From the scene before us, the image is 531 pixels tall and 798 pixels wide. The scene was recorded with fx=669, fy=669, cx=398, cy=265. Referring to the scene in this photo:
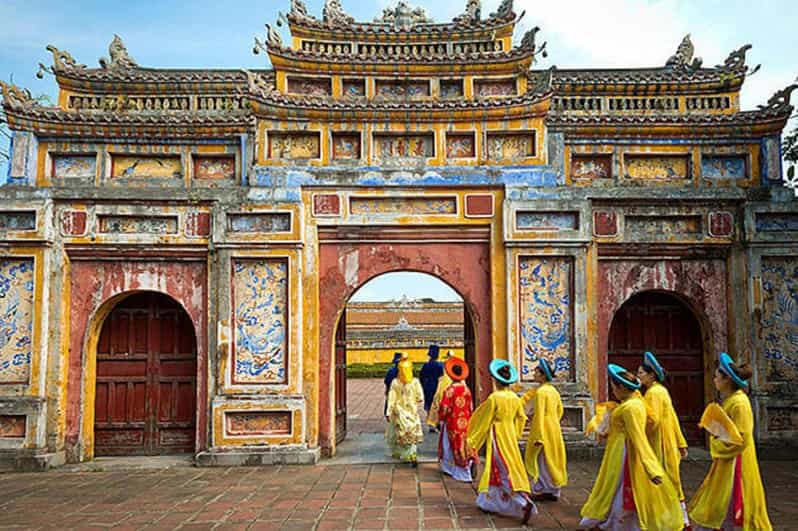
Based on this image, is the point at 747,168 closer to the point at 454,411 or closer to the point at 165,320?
the point at 454,411

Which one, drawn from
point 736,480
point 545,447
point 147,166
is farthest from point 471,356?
point 147,166

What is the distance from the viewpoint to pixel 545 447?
6859 mm

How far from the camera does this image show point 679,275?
384 inches

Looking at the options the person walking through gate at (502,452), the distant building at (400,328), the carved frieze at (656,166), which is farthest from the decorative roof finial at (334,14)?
the distant building at (400,328)

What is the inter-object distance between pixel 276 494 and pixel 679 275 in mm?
6408

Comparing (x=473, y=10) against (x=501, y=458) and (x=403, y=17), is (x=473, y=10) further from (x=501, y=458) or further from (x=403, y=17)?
(x=501, y=458)

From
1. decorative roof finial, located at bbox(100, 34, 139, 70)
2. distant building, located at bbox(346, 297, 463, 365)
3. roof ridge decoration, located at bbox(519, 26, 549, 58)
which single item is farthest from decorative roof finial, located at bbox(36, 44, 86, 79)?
distant building, located at bbox(346, 297, 463, 365)

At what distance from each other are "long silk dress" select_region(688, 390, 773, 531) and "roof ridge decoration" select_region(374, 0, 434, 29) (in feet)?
28.1

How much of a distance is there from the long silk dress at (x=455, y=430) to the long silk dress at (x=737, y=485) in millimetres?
3296

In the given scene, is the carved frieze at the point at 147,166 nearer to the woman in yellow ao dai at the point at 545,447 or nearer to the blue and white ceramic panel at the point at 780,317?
the woman in yellow ao dai at the point at 545,447

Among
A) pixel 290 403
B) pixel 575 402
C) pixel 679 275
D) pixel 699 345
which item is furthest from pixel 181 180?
pixel 699 345

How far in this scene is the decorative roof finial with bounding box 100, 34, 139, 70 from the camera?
471 inches

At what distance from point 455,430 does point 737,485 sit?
148 inches

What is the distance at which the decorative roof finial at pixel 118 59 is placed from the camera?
11969 millimetres
